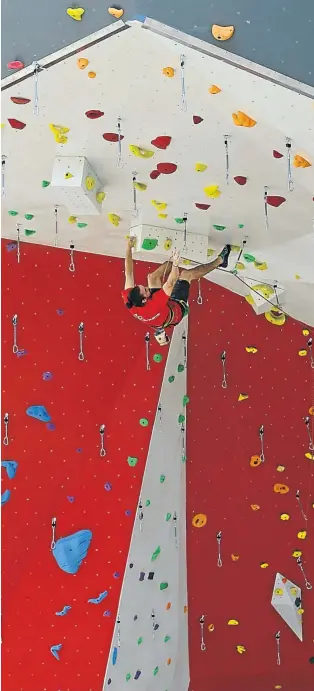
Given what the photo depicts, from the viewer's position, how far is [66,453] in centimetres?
429

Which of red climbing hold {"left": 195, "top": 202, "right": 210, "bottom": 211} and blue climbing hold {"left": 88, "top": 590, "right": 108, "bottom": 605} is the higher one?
red climbing hold {"left": 195, "top": 202, "right": 210, "bottom": 211}

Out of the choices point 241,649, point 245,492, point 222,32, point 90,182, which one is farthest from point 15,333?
point 241,649

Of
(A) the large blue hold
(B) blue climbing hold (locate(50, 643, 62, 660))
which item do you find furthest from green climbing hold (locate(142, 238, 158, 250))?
(B) blue climbing hold (locate(50, 643, 62, 660))

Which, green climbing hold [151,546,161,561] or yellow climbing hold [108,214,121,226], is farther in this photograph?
green climbing hold [151,546,161,561]

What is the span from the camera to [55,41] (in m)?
2.41

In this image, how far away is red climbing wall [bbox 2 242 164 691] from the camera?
4.15 meters

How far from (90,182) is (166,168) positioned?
330 millimetres

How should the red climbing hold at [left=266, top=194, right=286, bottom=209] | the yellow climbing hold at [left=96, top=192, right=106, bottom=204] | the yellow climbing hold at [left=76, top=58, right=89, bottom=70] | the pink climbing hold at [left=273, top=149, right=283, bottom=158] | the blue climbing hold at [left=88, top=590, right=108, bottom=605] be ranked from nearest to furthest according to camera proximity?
1. the yellow climbing hold at [left=76, top=58, right=89, bottom=70]
2. the pink climbing hold at [left=273, top=149, right=283, bottom=158]
3. the red climbing hold at [left=266, top=194, right=286, bottom=209]
4. the yellow climbing hold at [left=96, top=192, right=106, bottom=204]
5. the blue climbing hold at [left=88, top=590, right=108, bottom=605]

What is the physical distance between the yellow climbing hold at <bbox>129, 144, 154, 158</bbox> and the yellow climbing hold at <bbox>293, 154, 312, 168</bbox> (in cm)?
62

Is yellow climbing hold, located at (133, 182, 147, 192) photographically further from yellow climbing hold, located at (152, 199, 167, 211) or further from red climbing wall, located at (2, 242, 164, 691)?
red climbing wall, located at (2, 242, 164, 691)

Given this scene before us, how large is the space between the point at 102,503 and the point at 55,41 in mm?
2693

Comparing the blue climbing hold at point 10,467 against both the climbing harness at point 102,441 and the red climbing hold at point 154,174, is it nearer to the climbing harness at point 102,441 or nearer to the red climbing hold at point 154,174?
the climbing harness at point 102,441

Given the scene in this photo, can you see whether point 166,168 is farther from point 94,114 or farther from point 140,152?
point 94,114

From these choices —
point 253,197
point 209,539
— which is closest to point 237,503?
point 209,539
